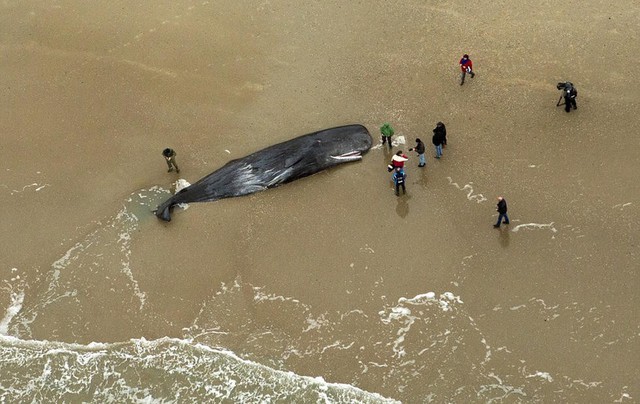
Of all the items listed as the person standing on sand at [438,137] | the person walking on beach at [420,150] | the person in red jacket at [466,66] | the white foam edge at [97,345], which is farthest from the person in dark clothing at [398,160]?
the white foam edge at [97,345]

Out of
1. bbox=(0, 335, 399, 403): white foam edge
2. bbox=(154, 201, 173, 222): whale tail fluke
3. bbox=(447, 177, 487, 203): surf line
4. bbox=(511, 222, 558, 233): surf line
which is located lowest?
bbox=(0, 335, 399, 403): white foam edge

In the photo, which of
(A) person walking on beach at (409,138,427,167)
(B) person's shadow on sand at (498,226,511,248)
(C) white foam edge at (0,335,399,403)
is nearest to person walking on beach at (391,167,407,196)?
(A) person walking on beach at (409,138,427,167)

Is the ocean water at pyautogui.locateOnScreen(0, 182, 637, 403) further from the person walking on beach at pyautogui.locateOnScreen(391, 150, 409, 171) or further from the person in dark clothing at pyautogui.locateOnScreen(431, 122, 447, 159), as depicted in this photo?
the person in dark clothing at pyautogui.locateOnScreen(431, 122, 447, 159)

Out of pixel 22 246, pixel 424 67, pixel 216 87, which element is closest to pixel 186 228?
pixel 22 246

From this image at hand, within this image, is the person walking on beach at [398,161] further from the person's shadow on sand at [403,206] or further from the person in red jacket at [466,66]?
the person in red jacket at [466,66]

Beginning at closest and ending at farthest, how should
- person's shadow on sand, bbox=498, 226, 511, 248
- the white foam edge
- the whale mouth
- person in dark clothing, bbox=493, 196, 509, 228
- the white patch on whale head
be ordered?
the white foam edge → person in dark clothing, bbox=493, 196, 509, 228 → person's shadow on sand, bbox=498, 226, 511, 248 → the white patch on whale head → the whale mouth
